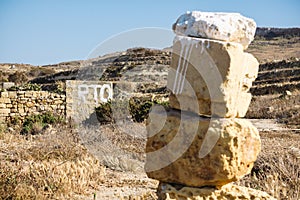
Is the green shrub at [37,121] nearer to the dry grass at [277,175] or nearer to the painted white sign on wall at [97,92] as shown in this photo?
the painted white sign on wall at [97,92]

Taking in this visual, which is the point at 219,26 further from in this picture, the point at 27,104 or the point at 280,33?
the point at 280,33

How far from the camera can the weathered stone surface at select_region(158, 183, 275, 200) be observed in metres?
3.10

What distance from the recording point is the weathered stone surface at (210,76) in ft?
9.53

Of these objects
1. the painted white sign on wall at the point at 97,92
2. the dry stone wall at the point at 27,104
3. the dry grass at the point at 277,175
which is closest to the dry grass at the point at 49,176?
the dry grass at the point at 277,175

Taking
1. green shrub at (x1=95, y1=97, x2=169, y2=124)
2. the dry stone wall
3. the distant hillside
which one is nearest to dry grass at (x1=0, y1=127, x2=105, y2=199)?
green shrub at (x1=95, y1=97, x2=169, y2=124)

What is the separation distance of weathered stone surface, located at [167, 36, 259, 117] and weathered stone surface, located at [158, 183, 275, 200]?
0.59 m

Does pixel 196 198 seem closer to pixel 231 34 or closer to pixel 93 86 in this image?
pixel 231 34

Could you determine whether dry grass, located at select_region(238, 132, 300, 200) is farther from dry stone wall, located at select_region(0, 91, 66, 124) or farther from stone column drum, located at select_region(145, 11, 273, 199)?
dry stone wall, located at select_region(0, 91, 66, 124)

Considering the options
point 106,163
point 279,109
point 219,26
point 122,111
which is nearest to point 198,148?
point 219,26

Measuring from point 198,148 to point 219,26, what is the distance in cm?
89

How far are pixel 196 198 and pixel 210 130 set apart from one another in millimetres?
530

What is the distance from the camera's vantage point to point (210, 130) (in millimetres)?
2967

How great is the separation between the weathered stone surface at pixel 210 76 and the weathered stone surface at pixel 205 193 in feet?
1.95

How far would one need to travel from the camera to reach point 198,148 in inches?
119
